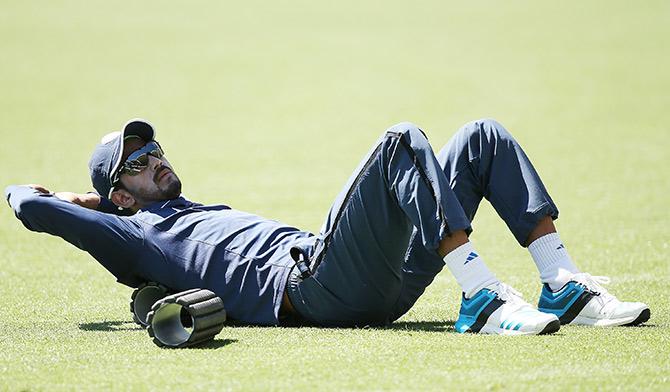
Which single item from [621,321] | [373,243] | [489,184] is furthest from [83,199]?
[621,321]

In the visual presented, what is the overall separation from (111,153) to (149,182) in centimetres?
23

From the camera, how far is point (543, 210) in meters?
5.00

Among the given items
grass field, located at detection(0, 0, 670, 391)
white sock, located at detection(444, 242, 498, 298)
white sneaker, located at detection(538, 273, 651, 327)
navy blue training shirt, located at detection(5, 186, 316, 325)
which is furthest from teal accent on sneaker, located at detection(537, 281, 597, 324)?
navy blue training shirt, located at detection(5, 186, 316, 325)

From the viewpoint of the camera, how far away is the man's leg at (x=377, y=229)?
4625mm

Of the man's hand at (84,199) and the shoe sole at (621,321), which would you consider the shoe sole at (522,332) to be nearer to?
the shoe sole at (621,321)

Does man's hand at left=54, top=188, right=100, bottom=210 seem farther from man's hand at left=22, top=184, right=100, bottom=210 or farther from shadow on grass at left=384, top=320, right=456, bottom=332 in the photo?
shadow on grass at left=384, top=320, right=456, bottom=332

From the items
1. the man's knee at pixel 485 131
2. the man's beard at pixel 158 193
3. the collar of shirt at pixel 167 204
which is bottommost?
the collar of shirt at pixel 167 204

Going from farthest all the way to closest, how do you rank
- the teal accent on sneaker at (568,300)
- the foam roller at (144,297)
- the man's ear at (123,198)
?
the man's ear at (123,198) < the foam roller at (144,297) < the teal accent on sneaker at (568,300)

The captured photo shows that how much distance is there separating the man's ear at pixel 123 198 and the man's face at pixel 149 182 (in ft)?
0.06

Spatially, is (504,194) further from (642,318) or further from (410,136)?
(642,318)

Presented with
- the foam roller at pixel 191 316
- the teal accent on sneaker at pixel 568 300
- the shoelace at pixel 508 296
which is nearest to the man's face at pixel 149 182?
the foam roller at pixel 191 316

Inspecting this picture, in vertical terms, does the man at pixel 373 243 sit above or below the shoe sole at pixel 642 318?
above

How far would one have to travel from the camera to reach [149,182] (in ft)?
18.2

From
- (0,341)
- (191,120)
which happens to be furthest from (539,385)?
(191,120)
